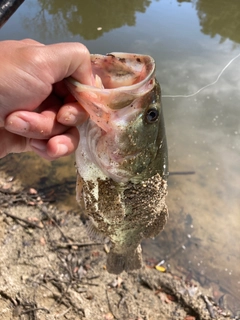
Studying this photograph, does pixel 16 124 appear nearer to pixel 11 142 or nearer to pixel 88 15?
pixel 11 142

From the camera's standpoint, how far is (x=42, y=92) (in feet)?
4.48

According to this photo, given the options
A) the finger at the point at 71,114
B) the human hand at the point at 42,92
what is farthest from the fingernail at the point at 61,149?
the finger at the point at 71,114

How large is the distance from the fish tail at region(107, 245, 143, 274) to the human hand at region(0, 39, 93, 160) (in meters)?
1.33

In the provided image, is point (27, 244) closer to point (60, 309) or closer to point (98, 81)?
point (60, 309)

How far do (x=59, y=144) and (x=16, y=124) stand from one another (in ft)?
0.80

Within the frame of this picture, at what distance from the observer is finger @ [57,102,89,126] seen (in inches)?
58.5

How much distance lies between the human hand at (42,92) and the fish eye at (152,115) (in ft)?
1.10

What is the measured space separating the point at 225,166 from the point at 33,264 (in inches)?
124

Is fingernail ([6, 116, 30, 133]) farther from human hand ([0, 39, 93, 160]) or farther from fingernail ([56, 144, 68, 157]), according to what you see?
fingernail ([56, 144, 68, 157])

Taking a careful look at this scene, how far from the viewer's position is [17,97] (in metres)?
1.32

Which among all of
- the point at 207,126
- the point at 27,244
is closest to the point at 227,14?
the point at 207,126

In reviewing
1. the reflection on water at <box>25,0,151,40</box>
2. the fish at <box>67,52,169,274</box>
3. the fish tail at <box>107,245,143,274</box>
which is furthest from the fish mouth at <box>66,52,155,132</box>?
the reflection on water at <box>25,0,151,40</box>

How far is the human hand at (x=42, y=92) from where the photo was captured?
1.26 meters

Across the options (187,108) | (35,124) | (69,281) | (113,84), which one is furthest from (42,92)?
(187,108)
